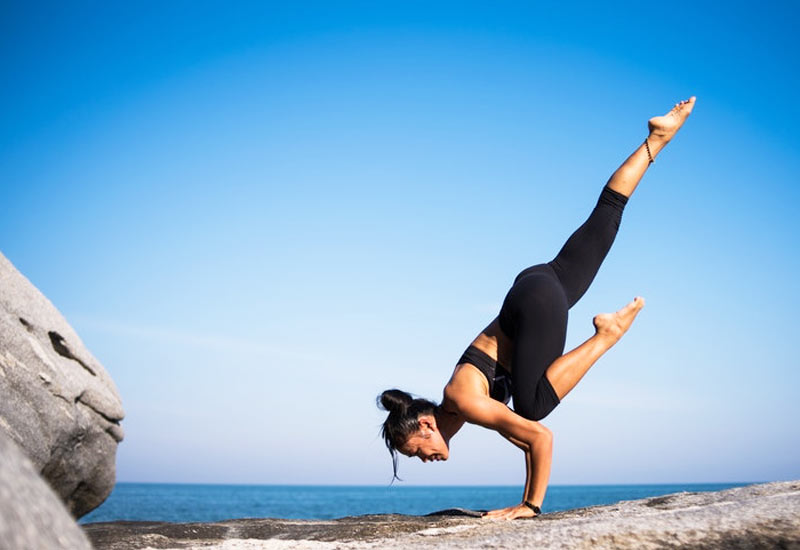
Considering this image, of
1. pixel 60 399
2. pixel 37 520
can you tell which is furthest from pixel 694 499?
pixel 60 399

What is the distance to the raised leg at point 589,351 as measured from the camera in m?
4.92

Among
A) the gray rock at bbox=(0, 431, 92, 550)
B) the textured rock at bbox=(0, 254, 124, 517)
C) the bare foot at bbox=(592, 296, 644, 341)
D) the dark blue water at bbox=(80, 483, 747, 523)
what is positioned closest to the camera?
the gray rock at bbox=(0, 431, 92, 550)

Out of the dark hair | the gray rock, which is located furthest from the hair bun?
the gray rock

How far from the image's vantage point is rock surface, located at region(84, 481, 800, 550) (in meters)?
2.94

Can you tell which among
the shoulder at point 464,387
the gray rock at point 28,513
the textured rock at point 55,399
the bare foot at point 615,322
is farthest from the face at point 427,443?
the textured rock at point 55,399

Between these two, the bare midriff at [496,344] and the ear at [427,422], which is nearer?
the ear at [427,422]

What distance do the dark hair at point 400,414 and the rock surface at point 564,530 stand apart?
56 centimetres

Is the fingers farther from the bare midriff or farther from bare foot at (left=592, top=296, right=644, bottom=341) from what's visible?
bare foot at (left=592, top=296, right=644, bottom=341)

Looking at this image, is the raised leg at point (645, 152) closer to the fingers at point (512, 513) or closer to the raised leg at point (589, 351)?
the raised leg at point (589, 351)

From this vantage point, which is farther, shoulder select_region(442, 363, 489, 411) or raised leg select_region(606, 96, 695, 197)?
raised leg select_region(606, 96, 695, 197)

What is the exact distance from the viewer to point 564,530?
10.6ft

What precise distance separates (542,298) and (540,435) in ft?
3.02

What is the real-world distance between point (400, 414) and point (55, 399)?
12.8 feet

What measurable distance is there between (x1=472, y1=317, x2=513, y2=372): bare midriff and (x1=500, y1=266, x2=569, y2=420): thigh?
0.14 metres
